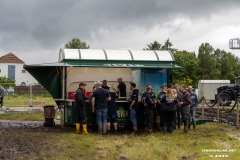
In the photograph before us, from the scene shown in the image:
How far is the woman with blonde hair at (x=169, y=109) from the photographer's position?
51.7 ft

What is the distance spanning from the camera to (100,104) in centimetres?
1556

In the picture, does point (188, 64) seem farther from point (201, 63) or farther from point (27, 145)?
point (27, 145)

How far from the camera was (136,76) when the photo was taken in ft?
58.3

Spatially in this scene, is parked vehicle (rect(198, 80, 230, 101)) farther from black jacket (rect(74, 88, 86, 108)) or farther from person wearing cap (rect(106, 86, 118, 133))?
black jacket (rect(74, 88, 86, 108))

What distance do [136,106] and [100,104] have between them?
1.29 meters

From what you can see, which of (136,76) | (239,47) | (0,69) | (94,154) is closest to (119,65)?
(136,76)

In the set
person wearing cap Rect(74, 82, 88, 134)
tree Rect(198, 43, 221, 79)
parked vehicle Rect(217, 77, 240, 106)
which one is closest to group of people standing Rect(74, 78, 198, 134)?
person wearing cap Rect(74, 82, 88, 134)

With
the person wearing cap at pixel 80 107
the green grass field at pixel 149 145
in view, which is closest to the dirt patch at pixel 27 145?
the green grass field at pixel 149 145

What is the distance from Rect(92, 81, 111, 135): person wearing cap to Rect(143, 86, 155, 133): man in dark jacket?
129 cm

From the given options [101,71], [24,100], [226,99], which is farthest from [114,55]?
[24,100]

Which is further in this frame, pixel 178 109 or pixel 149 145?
pixel 178 109

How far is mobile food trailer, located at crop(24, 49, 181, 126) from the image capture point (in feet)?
54.7

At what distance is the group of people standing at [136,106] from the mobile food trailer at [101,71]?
54 cm

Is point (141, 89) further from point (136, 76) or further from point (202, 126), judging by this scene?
point (202, 126)
